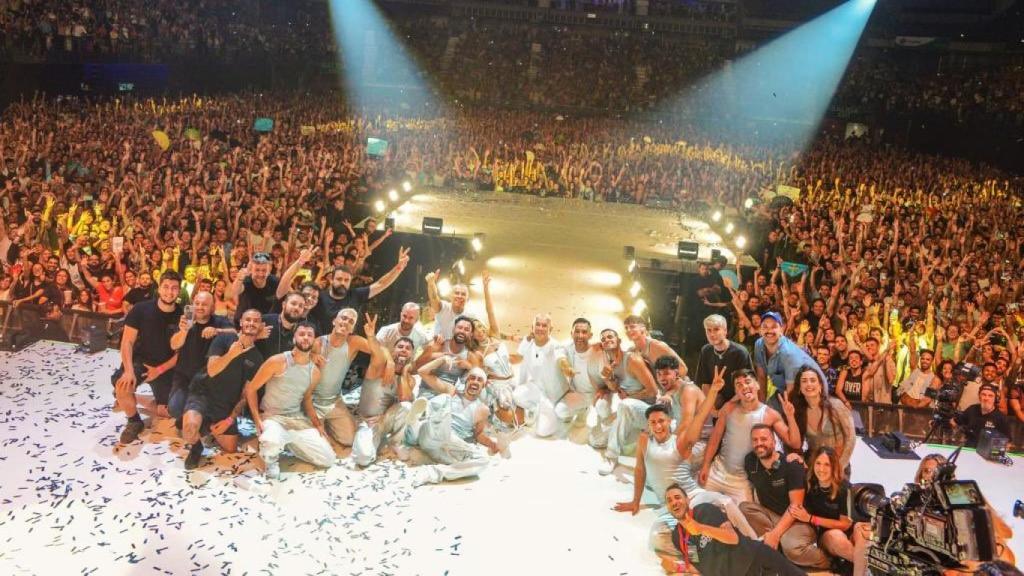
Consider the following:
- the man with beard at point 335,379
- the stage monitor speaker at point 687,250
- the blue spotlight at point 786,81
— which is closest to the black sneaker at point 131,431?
the man with beard at point 335,379

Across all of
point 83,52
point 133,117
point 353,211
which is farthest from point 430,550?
point 83,52

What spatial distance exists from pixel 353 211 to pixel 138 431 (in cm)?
662

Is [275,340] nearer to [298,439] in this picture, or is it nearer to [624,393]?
[298,439]

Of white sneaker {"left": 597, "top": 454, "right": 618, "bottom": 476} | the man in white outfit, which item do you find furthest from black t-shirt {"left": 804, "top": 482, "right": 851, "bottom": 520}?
the man in white outfit

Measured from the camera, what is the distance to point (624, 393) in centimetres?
586

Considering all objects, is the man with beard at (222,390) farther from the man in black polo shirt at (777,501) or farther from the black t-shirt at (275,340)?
the man in black polo shirt at (777,501)

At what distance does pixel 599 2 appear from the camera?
1160 inches

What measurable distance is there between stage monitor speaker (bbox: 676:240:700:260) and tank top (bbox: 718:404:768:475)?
5.69 m

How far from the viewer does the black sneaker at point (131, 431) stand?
5476 millimetres

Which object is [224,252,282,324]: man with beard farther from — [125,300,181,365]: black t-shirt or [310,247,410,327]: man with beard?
[125,300,181,365]: black t-shirt

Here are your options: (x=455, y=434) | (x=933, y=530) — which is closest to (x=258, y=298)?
(x=455, y=434)

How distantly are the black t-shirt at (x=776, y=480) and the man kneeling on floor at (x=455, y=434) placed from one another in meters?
1.70

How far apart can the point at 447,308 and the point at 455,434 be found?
141 cm

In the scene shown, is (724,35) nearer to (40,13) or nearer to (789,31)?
(789,31)
